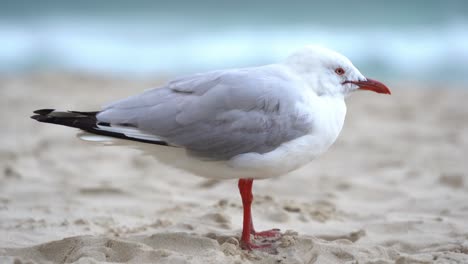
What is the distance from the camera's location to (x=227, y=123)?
3.30 m

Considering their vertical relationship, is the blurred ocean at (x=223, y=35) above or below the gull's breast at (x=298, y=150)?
above

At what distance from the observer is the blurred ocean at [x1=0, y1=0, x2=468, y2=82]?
12.8 m

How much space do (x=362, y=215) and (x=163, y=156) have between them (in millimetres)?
1530

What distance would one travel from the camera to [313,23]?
650 inches

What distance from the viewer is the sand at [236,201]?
3373 millimetres

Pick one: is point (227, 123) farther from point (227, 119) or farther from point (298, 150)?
A: point (298, 150)

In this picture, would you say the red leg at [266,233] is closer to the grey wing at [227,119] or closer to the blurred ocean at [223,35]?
the grey wing at [227,119]

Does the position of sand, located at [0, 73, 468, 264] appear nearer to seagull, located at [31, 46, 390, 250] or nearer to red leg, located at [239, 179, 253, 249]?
red leg, located at [239, 179, 253, 249]

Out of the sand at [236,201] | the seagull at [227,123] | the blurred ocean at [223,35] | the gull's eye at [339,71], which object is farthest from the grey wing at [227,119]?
the blurred ocean at [223,35]

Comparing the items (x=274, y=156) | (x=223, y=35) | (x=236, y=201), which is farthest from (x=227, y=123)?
(x=223, y=35)

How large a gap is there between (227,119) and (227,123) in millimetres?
20

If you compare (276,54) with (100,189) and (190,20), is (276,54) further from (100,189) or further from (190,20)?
(100,189)

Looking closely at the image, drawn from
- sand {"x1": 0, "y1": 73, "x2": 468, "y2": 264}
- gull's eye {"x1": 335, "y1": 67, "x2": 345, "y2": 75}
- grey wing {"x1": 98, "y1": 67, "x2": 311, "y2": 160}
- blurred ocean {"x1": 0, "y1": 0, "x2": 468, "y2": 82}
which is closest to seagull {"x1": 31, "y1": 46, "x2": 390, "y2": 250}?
grey wing {"x1": 98, "y1": 67, "x2": 311, "y2": 160}

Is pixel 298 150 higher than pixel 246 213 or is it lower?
higher
